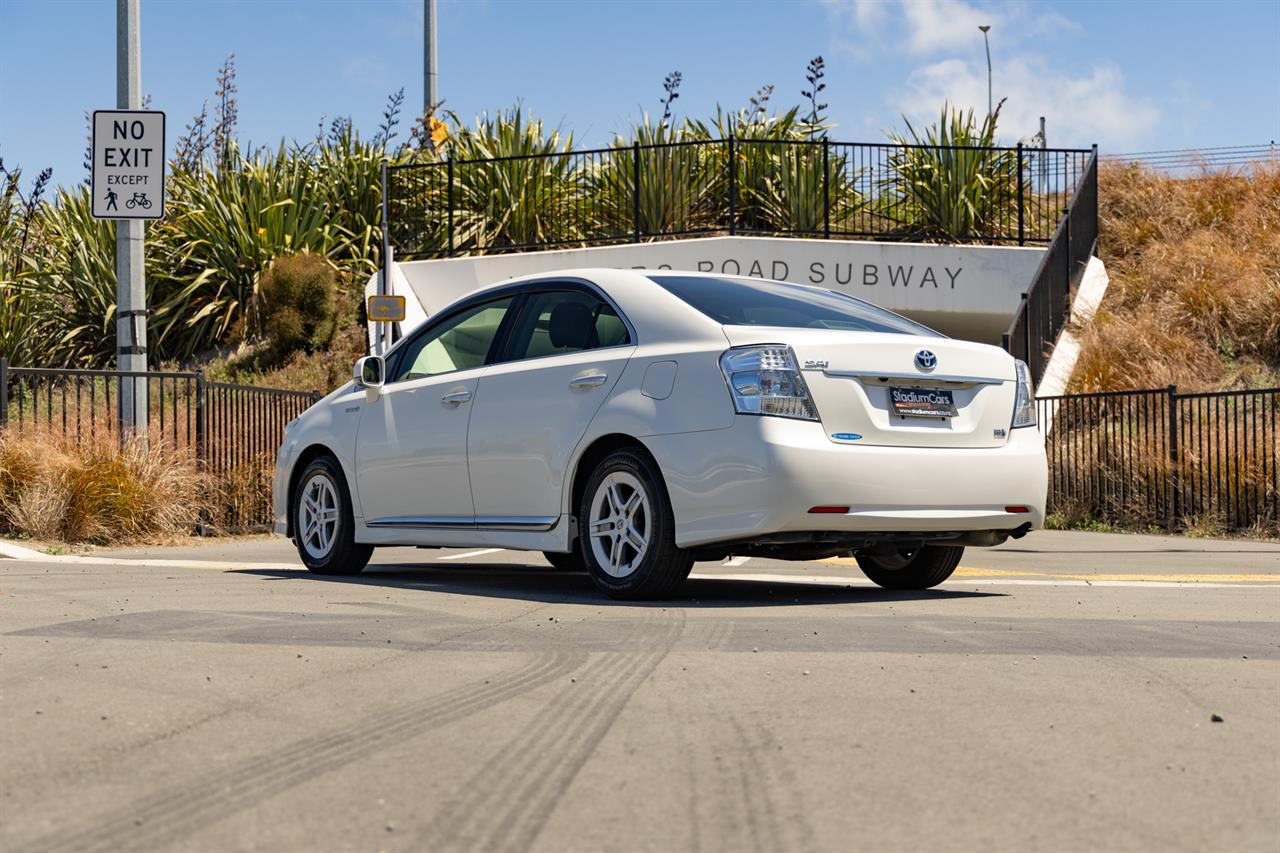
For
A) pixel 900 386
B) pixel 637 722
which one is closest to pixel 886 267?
pixel 900 386

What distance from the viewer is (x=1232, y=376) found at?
18703 mm

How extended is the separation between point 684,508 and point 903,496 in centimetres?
98

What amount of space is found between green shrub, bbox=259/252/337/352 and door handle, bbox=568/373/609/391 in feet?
49.4

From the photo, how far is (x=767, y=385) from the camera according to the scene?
694 centimetres

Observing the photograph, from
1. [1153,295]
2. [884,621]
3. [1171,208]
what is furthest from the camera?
[1171,208]

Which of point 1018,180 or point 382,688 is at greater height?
point 1018,180

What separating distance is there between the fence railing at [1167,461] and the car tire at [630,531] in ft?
26.6

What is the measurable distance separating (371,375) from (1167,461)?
837cm

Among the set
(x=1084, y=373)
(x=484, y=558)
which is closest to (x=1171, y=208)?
(x=1084, y=373)

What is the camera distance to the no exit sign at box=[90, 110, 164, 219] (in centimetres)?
1366

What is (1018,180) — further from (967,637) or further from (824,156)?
(967,637)

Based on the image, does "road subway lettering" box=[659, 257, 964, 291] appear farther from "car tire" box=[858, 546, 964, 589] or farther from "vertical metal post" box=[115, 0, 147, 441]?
"car tire" box=[858, 546, 964, 589]

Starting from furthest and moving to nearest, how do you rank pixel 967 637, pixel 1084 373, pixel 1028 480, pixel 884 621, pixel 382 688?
pixel 1084 373, pixel 1028 480, pixel 884 621, pixel 967 637, pixel 382 688

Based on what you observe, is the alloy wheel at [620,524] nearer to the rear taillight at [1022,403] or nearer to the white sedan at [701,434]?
the white sedan at [701,434]
